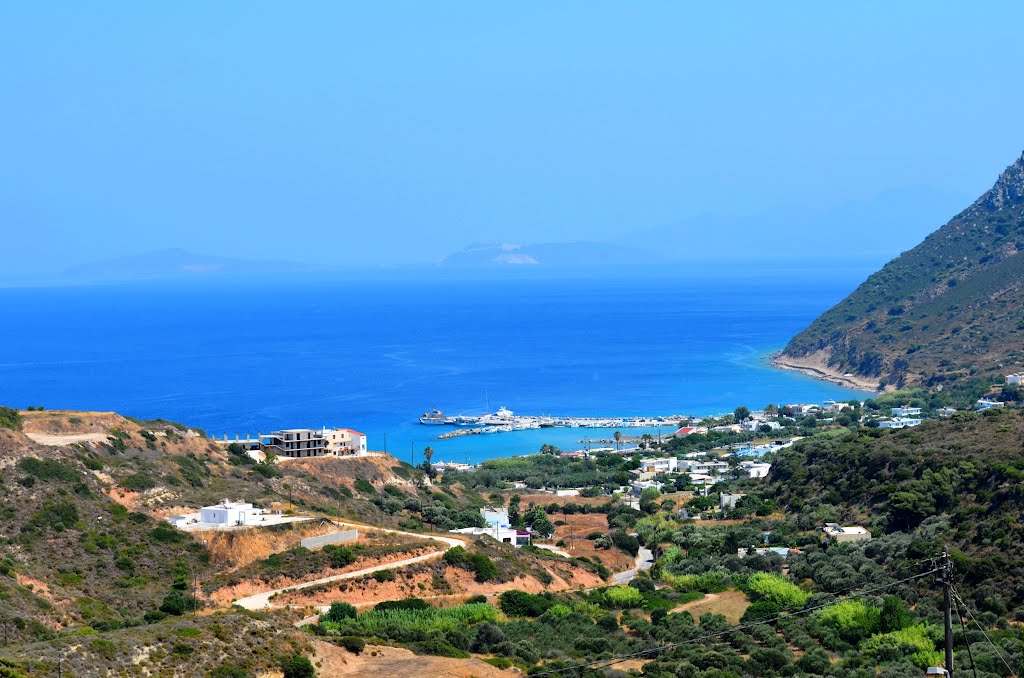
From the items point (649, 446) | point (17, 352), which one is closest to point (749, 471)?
point (649, 446)

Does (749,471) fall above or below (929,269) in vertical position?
below

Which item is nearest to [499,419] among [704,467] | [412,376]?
[412,376]

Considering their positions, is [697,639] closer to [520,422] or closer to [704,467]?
[704,467]

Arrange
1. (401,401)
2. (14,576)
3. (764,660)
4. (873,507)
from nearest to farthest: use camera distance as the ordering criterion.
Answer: (764,660)
(14,576)
(873,507)
(401,401)

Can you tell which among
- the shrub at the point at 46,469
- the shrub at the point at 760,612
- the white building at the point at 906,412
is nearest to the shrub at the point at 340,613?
the shrub at the point at 760,612

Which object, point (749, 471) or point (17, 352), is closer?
point (749, 471)

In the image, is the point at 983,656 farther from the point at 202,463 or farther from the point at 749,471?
the point at 749,471
